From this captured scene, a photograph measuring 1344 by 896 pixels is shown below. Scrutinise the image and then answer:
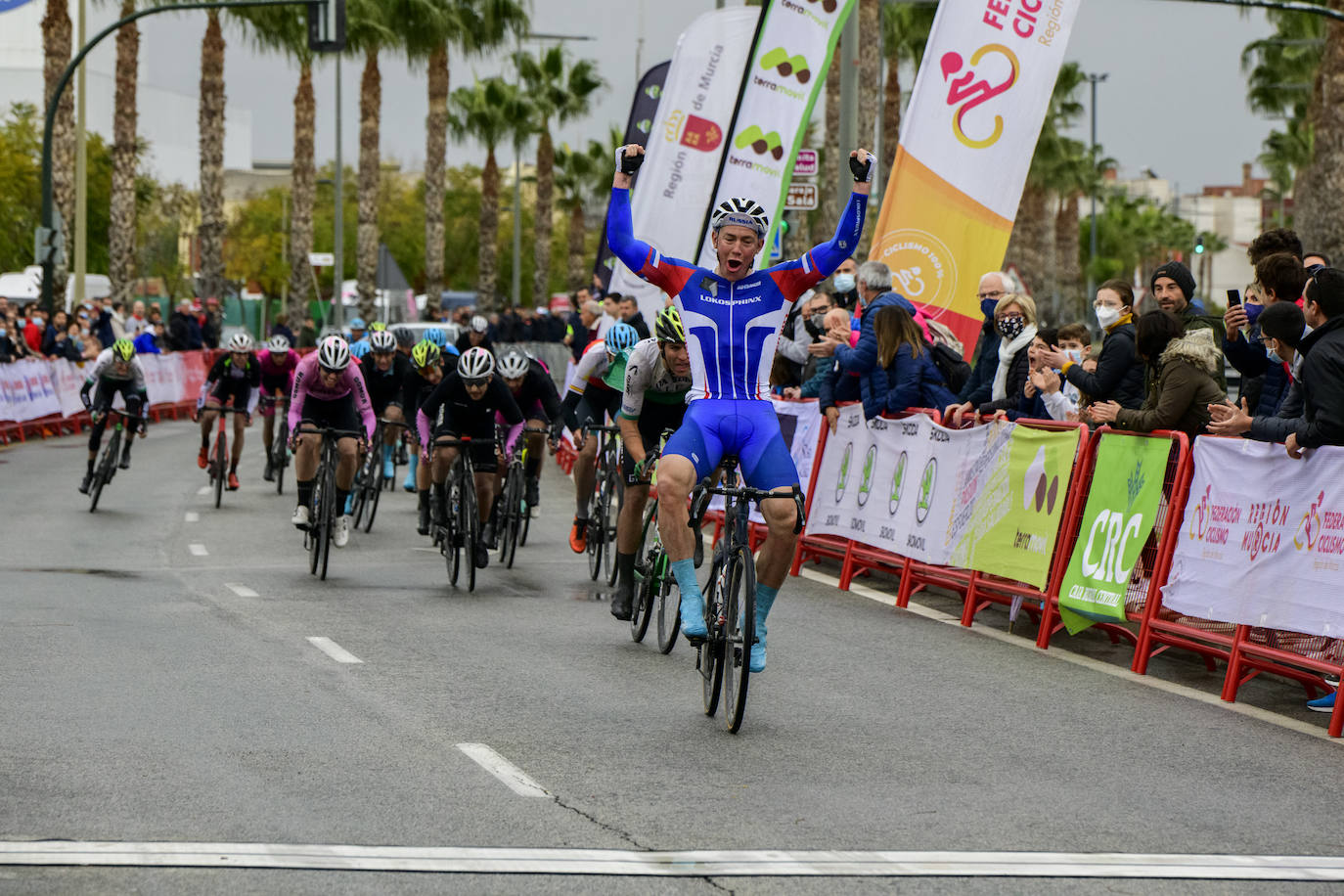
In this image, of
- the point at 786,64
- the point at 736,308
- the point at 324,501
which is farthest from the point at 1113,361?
the point at 786,64

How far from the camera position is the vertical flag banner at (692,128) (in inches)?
897

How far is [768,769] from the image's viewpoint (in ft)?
24.9

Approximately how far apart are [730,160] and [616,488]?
834cm

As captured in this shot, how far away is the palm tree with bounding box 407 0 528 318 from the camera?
52531 mm

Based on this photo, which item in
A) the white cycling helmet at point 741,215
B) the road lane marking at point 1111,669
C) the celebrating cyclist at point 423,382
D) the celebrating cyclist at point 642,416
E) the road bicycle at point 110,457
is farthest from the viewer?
the road bicycle at point 110,457

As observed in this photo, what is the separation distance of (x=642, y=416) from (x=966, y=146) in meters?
6.36

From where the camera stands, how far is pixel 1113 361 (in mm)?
11570

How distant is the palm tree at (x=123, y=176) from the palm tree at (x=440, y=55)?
10.0 meters

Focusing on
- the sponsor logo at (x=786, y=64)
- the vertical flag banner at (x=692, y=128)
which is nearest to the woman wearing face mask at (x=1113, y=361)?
the sponsor logo at (x=786, y=64)

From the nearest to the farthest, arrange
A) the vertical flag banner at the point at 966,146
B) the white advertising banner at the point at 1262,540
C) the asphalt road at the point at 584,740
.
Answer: the asphalt road at the point at 584,740 → the white advertising banner at the point at 1262,540 → the vertical flag banner at the point at 966,146

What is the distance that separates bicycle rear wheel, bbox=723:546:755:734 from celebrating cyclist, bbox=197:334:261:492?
13568mm

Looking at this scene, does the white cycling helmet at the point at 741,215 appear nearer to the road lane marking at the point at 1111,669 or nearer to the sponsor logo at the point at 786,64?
the road lane marking at the point at 1111,669

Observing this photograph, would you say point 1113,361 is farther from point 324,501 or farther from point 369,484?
point 369,484

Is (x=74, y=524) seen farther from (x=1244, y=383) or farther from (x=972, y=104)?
(x=1244, y=383)
